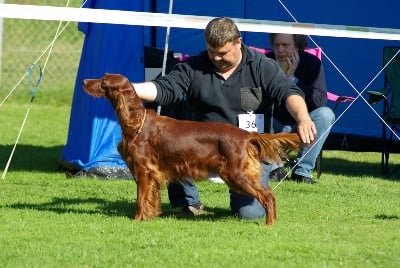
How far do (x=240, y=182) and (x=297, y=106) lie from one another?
59 cm

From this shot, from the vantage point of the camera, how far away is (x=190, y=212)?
6613mm

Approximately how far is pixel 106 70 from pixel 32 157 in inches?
71.1

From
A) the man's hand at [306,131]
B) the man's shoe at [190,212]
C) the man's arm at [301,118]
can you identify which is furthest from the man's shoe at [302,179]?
the man's hand at [306,131]

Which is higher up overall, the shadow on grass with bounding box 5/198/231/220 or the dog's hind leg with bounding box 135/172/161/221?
the dog's hind leg with bounding box 135/172/161/221

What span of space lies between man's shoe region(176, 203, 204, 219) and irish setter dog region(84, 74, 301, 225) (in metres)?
0.40

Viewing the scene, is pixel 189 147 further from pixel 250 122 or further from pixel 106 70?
pixel 106 70

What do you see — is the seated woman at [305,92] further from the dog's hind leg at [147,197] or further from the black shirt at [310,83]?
the dog's hind leg at [147,197]

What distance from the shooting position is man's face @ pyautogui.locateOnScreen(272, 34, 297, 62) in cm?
868

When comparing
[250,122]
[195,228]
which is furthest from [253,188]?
[250,122]

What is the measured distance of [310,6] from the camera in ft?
34.9

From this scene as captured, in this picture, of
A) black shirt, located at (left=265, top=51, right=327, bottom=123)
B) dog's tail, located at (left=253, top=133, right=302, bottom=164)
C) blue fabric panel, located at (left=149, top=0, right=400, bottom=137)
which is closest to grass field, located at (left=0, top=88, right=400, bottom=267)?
dog's tail, located at (left=253, top=133, right=302, bottom=164)

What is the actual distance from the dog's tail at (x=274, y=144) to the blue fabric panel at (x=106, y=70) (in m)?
2.63

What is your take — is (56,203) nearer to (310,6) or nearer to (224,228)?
(224,228)

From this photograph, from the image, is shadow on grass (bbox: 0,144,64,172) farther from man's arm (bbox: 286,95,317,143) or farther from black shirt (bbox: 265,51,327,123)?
Result: man's arm (bbox: 286,95,317,143)
